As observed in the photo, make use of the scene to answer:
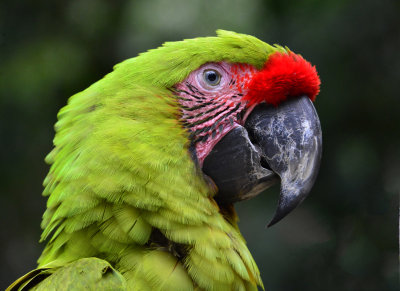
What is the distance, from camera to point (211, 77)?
56.2 inches

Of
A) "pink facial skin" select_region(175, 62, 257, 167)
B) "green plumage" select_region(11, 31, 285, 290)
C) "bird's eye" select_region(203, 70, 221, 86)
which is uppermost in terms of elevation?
"bird's eye" select_region(203, 70, 221, 86)

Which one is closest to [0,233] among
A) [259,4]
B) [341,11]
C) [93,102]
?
[93,102]

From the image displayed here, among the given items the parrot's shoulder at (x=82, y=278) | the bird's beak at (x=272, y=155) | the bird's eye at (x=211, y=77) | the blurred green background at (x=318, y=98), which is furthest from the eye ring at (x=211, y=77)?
the blurred green background at (x=318, y=98)

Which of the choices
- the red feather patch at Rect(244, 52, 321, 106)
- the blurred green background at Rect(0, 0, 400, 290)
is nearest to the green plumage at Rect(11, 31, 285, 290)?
the red feather patch at Rect(244, 52, 321, 106)

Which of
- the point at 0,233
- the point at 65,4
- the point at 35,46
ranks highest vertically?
the point at 65,4

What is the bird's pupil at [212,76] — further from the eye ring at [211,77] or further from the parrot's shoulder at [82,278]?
the parrot's shoulder at [82,278]

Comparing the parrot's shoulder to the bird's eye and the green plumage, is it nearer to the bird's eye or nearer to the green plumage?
the green plumage

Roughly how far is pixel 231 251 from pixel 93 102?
570mm

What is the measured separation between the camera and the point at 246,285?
129 centimetres

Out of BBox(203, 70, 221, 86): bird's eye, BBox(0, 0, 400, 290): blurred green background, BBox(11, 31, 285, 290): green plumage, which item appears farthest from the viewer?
BBox(0, 0, 400, 290): blurred green background

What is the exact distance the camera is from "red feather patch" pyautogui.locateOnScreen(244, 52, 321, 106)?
1.39m

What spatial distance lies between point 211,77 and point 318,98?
1.19 m

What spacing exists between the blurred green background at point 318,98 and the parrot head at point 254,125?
1011 millimetres

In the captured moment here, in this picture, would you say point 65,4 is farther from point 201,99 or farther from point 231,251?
point 231,251
